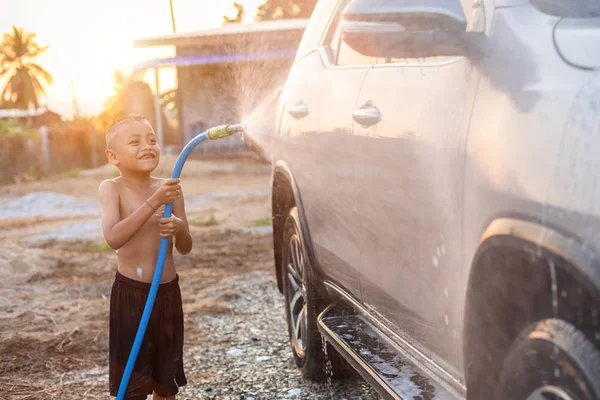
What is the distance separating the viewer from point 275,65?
2233 cm

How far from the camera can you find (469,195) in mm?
2191

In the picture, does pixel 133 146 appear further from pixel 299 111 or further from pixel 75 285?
pixel 75 285

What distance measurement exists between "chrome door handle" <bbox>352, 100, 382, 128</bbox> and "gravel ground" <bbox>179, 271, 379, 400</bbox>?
1776mm

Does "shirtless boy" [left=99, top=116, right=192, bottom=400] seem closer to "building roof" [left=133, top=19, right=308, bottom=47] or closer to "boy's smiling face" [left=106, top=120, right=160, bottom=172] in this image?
"boy's smiling face" [left=106, top=120, right=160, bottom=172]

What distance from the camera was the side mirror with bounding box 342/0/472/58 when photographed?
7.42 feet

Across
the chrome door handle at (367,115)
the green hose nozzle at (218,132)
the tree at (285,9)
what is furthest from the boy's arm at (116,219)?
the tree at (285,9)

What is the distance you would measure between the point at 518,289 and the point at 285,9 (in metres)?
39.8

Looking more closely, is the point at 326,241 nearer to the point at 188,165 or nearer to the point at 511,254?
the point at 511,254

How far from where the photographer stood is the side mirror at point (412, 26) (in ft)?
7.42

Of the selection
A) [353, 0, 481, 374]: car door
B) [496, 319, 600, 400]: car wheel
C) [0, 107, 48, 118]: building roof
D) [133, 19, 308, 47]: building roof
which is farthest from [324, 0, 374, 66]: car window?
[0, 107, 48, 118]: building roof

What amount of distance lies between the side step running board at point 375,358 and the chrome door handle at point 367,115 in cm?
87

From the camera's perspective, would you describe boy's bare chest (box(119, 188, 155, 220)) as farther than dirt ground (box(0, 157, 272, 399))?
No

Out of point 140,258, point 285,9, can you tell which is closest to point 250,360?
point 140,258

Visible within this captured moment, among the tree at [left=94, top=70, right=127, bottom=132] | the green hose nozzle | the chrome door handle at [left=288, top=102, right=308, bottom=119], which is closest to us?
the green hose nozzle
